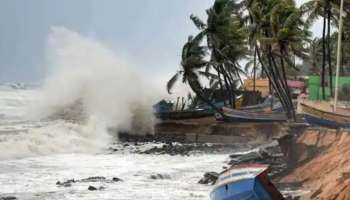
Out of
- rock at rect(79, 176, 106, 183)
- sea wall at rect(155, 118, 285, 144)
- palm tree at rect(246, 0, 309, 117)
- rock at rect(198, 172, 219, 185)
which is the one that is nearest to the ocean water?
rock at rect(198, 172, 219, 185)

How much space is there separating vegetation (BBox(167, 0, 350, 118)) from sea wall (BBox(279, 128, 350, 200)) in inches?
371

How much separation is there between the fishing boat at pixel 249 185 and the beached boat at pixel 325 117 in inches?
495

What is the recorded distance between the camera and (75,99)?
164 ft

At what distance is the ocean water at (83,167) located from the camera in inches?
698

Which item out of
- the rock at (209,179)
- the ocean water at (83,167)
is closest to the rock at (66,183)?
the ocean water at (83,167)

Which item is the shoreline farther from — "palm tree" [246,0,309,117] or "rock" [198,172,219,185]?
"palm tree" [246,0,309,117]

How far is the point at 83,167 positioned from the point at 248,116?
1538cm

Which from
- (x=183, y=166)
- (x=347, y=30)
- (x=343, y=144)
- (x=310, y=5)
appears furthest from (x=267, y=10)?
(x=343, y=144)

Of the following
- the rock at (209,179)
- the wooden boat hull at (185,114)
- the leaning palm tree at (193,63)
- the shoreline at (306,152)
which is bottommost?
the rock at (209,179)

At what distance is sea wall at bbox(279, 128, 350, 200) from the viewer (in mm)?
13269

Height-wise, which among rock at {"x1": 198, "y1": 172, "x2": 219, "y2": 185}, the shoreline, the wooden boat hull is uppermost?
the wooden boat hull

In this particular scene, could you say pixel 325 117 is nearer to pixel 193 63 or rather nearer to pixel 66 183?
pixel 66 183

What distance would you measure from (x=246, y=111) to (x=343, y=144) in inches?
720

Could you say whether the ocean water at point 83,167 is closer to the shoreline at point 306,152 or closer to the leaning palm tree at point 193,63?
the shoreline at point 306,152
